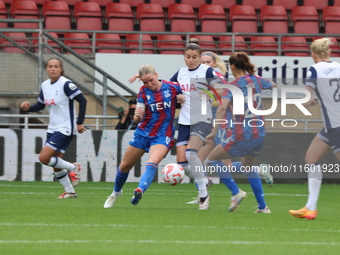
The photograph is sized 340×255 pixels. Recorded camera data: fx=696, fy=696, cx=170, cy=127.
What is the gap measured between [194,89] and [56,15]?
11.1m

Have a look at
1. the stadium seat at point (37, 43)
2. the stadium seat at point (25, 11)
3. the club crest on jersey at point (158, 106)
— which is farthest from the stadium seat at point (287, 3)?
the club crest on jersey at point (158, 106)

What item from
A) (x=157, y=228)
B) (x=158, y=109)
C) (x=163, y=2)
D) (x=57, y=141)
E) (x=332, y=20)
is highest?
(x=163, y=2)

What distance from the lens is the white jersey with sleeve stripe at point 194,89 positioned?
8719mm

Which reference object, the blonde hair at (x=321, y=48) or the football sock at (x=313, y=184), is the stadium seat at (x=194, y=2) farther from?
the football sock at (x=313, y=184)

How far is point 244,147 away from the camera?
298 inches

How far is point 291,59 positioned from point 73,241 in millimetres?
12957

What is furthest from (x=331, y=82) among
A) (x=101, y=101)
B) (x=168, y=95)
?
(x=101, y=101)

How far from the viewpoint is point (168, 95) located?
8172mm

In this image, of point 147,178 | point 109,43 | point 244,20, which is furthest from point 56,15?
point 147,178

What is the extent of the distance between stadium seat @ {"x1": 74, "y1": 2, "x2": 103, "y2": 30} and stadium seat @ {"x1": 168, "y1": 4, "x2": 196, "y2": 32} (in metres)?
2.02

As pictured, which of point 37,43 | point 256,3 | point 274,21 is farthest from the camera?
point 256,3

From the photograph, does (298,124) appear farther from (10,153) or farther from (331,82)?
(331,82)

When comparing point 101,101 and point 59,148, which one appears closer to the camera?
point 59,148

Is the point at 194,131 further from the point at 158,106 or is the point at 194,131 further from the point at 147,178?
the point at 147,178
